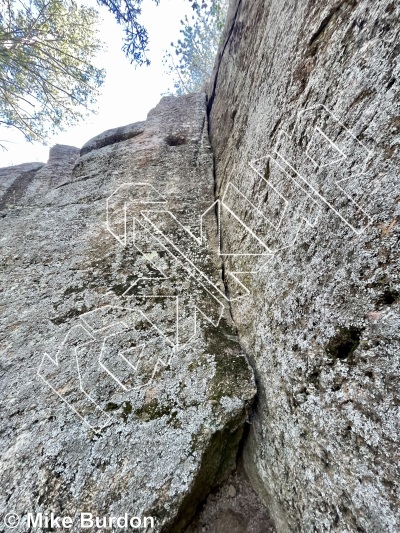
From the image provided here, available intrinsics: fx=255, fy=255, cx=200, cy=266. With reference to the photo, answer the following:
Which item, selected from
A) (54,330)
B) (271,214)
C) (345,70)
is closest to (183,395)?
(54,330)

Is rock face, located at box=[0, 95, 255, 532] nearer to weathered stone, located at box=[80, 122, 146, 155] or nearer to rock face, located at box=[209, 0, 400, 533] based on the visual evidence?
rock face, located at box=[209, 0, 400, 533]

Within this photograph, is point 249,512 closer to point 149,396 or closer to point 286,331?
point 149,396

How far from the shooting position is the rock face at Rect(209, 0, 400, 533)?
1.25 metres

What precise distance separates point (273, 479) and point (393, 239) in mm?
1799

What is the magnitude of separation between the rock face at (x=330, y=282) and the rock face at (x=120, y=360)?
45 centimetres
